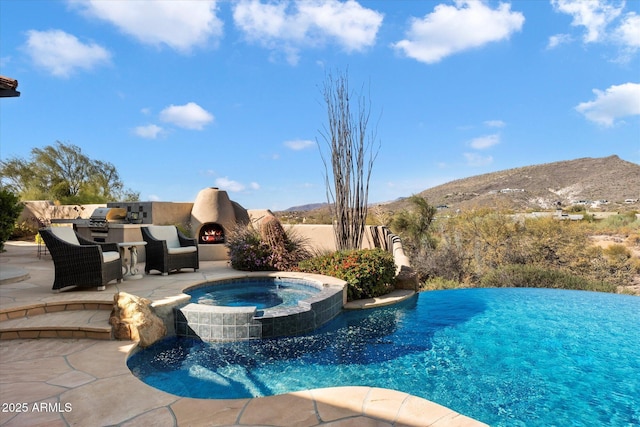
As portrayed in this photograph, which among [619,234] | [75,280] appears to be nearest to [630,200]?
[619,234]

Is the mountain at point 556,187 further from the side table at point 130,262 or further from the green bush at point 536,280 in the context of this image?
the side table at point 130,262

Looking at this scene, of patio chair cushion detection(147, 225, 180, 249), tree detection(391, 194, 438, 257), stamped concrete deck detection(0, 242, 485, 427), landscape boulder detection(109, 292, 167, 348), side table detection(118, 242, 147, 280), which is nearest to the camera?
stamped concrete deck detection(0, 242, 485, 427)

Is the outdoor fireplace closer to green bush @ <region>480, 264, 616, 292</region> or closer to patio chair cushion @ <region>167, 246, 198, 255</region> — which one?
patio chair cushion @ <region>167, 246, 198, 255</region>

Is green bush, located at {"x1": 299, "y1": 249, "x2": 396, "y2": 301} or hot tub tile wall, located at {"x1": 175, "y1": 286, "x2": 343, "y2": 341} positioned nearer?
hot tub tile wall, located at {"x1": 175, "y1": 286, "x2": 343, "y2": 341}

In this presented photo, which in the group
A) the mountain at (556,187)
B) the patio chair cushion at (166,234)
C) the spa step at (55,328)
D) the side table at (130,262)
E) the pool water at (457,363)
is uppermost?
the mountain at (556,187)

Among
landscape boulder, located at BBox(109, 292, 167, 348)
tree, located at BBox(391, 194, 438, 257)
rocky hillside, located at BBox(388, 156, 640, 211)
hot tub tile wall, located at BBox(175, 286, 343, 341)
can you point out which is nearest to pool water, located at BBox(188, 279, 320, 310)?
hot tub tile wall, located at BBox(175, 286, 343, 341)

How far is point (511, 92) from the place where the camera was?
38.1 feet

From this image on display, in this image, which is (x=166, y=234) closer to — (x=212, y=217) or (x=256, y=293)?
(x=256, y=293)

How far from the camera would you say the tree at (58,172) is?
22.0 meters

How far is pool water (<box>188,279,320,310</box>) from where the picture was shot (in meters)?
5.27

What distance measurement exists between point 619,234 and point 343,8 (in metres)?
12.3

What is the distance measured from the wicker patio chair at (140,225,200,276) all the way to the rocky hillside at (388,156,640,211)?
1909cm

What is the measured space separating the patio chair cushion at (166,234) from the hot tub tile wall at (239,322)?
3.17 m

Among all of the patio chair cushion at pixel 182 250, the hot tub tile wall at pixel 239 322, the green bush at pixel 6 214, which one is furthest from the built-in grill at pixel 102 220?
the hot tub tile wall at pixel 239 322
